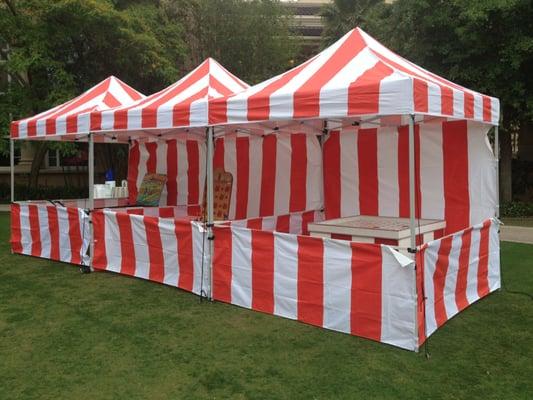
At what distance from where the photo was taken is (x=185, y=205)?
8.41 meters

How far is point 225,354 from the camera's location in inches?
153

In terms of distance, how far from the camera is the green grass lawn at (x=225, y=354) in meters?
3.29

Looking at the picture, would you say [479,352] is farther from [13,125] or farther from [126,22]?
[126,22]

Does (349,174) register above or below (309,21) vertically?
below

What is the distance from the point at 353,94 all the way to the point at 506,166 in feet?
34.9

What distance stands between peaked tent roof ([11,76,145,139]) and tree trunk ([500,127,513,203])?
9483 mm

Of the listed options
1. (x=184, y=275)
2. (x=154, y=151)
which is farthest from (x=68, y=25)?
(x=184, y=275)

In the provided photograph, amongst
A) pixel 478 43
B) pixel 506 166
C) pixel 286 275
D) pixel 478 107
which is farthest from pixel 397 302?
pixel 506 166

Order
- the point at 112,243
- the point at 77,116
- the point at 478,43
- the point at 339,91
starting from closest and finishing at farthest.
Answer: the point at 339,91 < the point at 112,243 < the point at 77,116 < the point at 478,43

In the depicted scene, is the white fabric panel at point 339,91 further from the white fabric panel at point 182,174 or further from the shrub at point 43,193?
the shrub at point 43,193

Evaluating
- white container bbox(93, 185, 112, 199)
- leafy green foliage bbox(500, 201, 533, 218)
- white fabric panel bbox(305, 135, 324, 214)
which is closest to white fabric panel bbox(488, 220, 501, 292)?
white fabric panel bbox(305, 135, 324, 214)

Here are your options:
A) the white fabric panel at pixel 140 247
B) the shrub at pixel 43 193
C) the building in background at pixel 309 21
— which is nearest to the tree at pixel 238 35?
the shrub at pixel 43 193

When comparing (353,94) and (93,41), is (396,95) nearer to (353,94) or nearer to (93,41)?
(353,94)

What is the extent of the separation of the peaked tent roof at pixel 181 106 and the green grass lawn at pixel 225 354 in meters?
1.82
